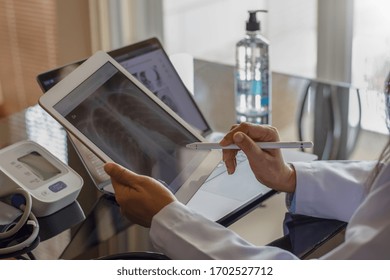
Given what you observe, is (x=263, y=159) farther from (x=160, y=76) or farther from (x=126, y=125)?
(x=160, y=76)

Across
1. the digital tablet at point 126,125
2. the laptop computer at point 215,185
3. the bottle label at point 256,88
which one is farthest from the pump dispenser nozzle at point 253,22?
the digital tablet at point 126,125

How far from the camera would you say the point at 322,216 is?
1150mm

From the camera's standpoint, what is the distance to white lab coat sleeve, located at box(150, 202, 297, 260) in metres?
0.96

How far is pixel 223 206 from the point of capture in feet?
3.85

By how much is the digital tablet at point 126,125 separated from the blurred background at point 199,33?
2.64 feet

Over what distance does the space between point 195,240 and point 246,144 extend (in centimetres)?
23

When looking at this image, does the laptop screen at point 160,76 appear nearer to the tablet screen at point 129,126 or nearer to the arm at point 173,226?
the tablet screen at point 129,126

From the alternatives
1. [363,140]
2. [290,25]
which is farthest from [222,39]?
[363,140]

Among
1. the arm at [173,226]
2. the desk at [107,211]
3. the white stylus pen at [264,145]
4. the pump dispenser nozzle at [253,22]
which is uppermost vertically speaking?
the pump dispenser nozzle at [253,22]

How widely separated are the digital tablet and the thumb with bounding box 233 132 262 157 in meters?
0.08

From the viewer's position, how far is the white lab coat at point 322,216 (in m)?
0.86

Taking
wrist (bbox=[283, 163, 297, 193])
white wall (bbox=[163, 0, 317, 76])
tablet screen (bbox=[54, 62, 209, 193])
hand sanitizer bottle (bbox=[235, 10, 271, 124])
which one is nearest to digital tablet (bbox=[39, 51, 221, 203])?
tablet screen (bbox=[54, 62, 209, 193])

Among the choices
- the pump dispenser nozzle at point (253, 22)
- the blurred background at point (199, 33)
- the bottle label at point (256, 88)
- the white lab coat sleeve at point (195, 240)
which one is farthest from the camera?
the blurred background at point (199, 33)
